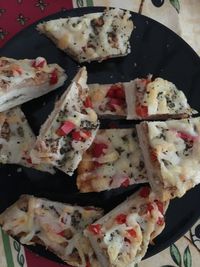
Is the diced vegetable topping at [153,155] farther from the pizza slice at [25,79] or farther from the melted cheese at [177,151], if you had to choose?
the pizza slice at [25,79]

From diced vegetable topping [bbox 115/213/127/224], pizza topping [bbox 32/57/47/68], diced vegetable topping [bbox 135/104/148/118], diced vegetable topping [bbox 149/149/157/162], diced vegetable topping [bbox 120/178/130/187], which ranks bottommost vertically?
diced vegetable topping [bbox 115/213/127/224]

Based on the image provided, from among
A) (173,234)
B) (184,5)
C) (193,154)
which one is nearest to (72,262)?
(173,234)

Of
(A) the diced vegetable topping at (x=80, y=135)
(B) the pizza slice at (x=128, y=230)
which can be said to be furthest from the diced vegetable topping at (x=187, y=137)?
(A) the diced vegetable topping at (x=80, y=135)

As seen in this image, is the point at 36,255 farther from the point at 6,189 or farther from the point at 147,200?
the point at 147,200

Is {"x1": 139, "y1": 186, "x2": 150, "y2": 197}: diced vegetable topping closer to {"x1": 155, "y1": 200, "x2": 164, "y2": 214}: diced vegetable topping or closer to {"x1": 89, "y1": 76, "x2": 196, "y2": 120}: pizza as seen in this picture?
{"x1": 155, "y1": 200, "x2": 164, "y2": 214}: diced vegetable topping

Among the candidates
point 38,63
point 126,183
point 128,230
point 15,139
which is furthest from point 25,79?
point 128,230

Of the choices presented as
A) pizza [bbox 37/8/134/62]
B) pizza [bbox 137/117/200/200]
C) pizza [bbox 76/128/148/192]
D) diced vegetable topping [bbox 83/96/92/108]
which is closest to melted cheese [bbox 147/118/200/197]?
pizza [bbox 137/117/200/200]
